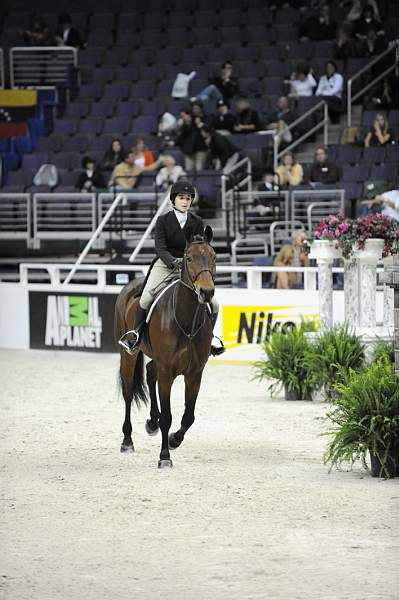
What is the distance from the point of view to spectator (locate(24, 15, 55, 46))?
95.8 feet

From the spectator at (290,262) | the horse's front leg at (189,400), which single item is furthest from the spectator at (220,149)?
the horse's front leg at (189,400)

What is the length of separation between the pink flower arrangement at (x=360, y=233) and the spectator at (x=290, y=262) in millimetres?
4506

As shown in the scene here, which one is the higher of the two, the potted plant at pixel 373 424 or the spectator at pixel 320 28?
the spectator at pixel 320 28

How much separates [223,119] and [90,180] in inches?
108

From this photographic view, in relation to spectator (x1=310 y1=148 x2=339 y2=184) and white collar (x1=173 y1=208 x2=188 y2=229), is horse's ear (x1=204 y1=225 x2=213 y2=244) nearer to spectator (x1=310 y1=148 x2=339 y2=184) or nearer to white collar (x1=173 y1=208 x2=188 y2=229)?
white collar (x1=173 y1=208 x2=188 y2=229)

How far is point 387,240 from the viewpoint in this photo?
15.1m

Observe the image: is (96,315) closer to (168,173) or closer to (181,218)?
(168,173)

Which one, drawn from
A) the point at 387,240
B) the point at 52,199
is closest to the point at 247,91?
the point at 52,199

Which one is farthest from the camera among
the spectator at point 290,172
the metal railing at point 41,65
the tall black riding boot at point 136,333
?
the metal railing at point 41,65

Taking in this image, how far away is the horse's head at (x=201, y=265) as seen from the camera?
1044cm

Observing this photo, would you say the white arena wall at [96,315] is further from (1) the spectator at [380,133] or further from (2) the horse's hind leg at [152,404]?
(2) the horse's hind leg at [152,404]

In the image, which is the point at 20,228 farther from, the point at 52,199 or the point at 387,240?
the point at 387,240

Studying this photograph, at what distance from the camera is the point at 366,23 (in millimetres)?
25984

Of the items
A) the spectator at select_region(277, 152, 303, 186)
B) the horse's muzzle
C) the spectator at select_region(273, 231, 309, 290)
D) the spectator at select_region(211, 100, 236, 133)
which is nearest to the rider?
the horse's muzzle
